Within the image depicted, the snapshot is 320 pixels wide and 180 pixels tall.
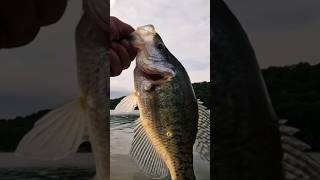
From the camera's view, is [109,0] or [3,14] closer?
[3,14]

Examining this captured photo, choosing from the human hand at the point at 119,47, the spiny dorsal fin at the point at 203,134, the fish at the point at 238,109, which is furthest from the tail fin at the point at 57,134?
the fish at the point at 238,109

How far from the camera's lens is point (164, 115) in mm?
3512

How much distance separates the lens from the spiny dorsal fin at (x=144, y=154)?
3.55m

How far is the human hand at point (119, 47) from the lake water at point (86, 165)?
0.30 metres

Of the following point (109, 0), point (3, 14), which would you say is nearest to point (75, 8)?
point (109, 0)

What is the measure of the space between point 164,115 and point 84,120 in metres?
0.46

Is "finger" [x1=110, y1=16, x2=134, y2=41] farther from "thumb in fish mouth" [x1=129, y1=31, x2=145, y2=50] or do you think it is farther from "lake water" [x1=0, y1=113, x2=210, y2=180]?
"lake water" [x1=0, y1=113, x2=210, y2=180]

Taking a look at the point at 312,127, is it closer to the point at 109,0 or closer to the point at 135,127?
the point at 135,127

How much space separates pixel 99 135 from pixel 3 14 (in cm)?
89

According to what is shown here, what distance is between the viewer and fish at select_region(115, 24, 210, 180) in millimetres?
3500

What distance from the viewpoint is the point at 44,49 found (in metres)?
3.61

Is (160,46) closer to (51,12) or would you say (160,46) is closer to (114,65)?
(114,65)

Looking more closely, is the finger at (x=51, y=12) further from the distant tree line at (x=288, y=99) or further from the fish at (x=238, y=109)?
the fish at (x=238, y=109)

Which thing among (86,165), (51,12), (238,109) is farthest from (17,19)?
(238,109)
